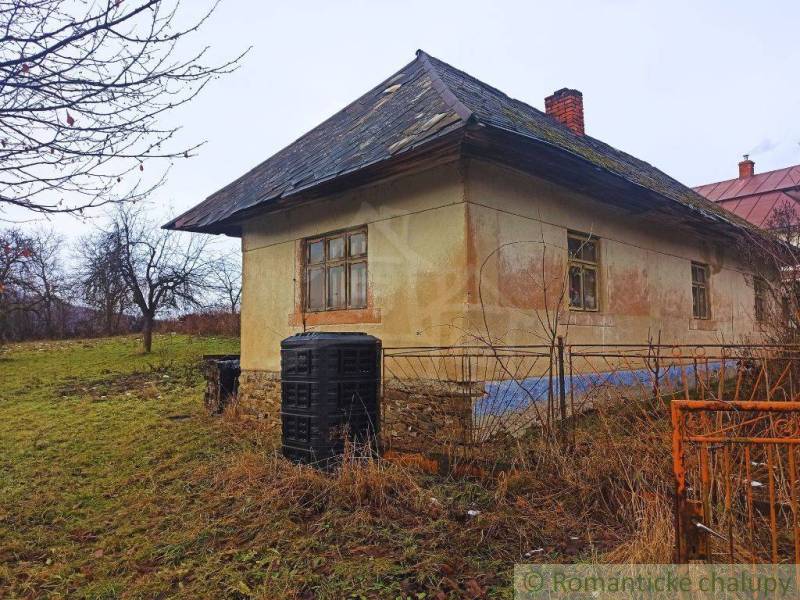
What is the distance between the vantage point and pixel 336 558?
3.40 meters

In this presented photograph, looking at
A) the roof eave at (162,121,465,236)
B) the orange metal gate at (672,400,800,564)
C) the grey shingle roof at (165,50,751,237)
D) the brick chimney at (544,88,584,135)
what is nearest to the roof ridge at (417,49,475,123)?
the grey shingle roof at (165,50,751,237)

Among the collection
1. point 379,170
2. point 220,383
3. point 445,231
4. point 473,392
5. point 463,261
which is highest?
point 379,170

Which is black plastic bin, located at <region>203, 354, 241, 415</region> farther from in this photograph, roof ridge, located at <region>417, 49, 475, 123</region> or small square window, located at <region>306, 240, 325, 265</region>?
roof ridge, located at <region>417, 49, 475, 123</region>

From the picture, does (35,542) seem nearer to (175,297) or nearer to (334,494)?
(334,494)

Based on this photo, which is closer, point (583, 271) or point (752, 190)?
point (583, 271)

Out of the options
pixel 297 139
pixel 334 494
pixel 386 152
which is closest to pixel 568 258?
pixel 386 152

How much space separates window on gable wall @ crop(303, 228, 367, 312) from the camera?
742cm

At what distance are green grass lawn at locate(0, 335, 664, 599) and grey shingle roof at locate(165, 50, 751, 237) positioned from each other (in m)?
3.38

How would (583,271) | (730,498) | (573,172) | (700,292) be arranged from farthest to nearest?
(700,292) → (583,271) → (573,172) → (730,498)

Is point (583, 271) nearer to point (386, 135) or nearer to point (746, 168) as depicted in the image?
point (386, 135)

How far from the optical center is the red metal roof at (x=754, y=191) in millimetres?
23391

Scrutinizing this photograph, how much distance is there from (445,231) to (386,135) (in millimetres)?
1545

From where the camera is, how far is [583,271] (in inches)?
316

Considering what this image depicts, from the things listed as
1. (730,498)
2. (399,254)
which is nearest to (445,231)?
(399,254)
